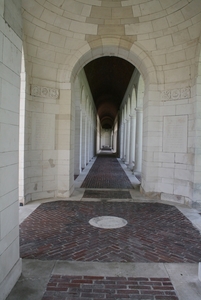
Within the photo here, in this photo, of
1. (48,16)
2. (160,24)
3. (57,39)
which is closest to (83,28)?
(57,39)

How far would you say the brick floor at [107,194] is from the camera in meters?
7.92

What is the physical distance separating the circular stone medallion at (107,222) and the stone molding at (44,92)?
13.1 ft

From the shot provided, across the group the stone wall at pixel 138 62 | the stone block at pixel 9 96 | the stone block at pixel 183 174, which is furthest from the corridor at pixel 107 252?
the stone block at pixel 9 96

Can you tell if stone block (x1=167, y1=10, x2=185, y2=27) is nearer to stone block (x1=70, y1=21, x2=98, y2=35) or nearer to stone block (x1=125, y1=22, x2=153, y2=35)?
stone block (x1=125, y1=22, x2=153, y2=35)

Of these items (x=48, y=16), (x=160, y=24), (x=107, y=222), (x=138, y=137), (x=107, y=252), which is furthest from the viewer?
(x=138, y=137)

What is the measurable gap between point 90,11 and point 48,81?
2.45 metres

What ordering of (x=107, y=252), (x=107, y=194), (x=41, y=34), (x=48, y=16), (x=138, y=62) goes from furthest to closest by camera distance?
(x=107, y=194)
(x=138, y=62)
(x=41, y=34)
(x=48, y=16)
(x=107, y=252)

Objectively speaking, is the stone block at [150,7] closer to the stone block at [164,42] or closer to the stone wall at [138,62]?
the stone wall at [138,62]

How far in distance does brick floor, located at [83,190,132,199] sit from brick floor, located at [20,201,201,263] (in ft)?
4.06

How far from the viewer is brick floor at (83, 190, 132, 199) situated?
26.0 feet

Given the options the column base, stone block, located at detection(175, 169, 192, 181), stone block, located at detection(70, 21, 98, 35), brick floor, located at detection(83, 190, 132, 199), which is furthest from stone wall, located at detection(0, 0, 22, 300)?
stone block, located at detection(175, 169, 192, 181)

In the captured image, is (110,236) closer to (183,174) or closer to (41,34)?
(183,174)

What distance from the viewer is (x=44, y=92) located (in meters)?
7.27

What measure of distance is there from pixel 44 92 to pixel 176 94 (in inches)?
160
